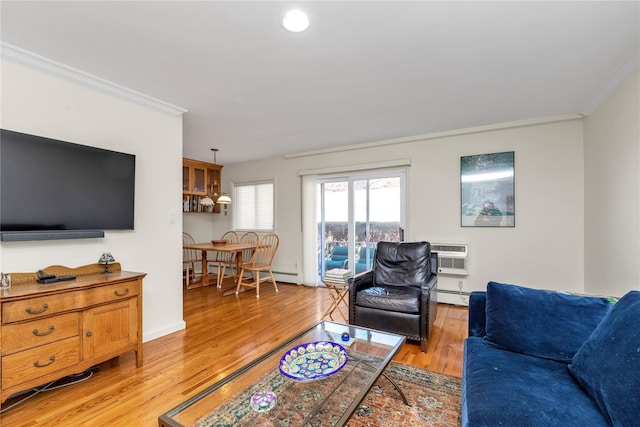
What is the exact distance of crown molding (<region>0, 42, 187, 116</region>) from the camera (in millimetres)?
1965

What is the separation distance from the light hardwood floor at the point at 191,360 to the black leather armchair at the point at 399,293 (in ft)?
0.81

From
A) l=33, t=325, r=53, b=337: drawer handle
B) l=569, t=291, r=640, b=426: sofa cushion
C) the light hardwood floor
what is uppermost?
l=569, t=291, r=640, b=426: sofa cushion

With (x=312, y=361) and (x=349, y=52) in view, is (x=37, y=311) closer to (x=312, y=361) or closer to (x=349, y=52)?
(x=312, y=361)

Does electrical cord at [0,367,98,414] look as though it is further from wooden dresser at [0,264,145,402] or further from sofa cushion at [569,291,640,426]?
sofa cushion at [569,291,640,426]

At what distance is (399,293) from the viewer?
273 cm

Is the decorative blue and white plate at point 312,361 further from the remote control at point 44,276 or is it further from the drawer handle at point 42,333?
the remote control at point 44,276

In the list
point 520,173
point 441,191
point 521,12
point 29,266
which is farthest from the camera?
point 441,191

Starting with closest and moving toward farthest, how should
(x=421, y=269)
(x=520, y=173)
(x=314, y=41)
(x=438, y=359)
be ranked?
(x=314, y=41), (x=438, y=359), (x=421, y=269), (x=520, y=173)

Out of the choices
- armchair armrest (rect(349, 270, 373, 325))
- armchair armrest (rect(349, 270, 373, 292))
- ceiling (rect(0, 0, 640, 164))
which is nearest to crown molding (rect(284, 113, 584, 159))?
ceiling (rect(0, 0, 640, 164))

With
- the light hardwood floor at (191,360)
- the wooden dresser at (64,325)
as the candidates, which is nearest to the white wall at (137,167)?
the wooden dresser at (64,325)

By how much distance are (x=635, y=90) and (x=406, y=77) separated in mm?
1684

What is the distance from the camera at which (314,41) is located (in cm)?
189

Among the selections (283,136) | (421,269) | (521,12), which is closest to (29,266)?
(283,136)

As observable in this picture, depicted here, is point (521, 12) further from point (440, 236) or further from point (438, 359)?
point (440, 236)
